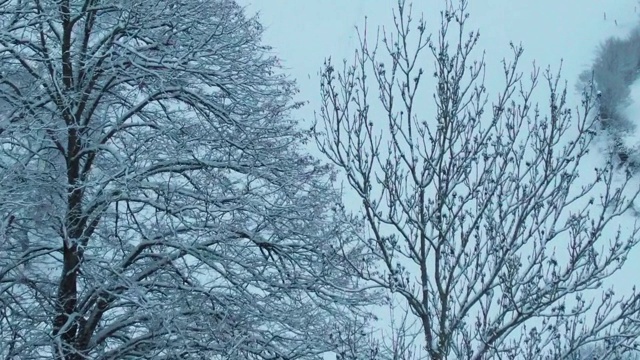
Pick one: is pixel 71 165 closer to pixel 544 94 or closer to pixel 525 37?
pixel 544 94

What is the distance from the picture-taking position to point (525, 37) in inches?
1404

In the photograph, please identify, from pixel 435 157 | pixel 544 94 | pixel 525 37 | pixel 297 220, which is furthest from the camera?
pixel 525 37

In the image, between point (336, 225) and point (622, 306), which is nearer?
point (622, 306)

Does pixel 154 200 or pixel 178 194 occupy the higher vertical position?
pixel 178 194

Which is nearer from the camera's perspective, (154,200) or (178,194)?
(154,200)

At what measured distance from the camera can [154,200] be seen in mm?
6852

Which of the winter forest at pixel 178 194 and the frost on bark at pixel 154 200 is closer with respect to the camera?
the winter forest at pixel 178 194

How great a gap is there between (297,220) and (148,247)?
4.33 ft

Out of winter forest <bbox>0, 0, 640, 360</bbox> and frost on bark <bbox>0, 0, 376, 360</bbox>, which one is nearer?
winter forest <bbox>0, 0, 640, 360</bbox>

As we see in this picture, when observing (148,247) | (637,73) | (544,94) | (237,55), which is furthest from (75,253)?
(637,73)

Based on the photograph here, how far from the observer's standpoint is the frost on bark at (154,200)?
6.45 metres

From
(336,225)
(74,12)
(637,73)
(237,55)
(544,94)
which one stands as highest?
(637,73)

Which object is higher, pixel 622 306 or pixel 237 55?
pixel 237 55

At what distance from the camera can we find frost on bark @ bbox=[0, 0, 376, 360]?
645cm
